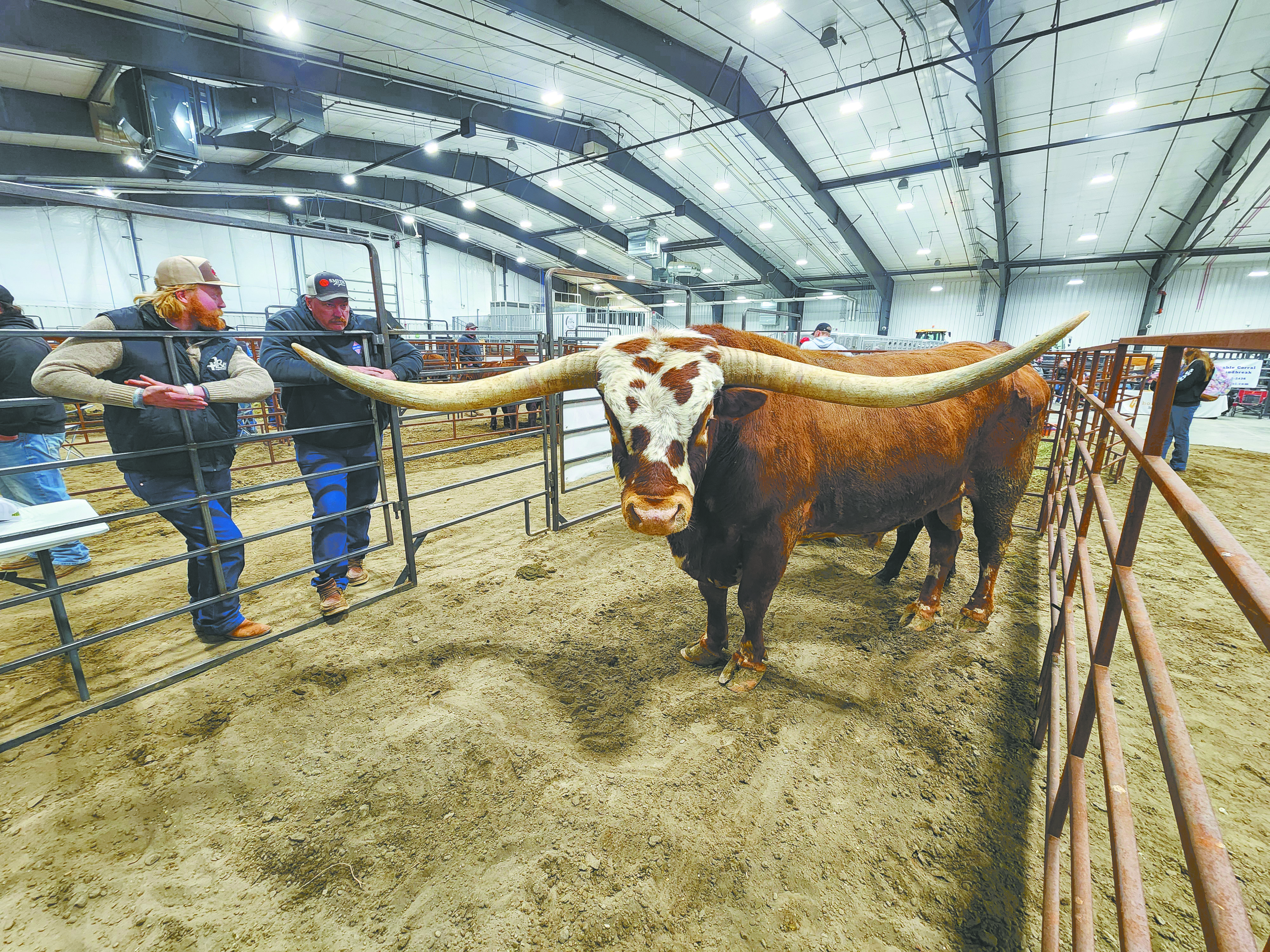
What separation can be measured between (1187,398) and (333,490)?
8.67m

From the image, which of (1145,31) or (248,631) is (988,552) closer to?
(248,631)

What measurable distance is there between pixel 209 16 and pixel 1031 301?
81.0 ft

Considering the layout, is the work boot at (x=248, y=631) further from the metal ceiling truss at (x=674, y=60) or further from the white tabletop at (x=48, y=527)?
the metal ceiling truss at (x=674, y=60)

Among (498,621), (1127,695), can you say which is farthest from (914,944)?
(498,621)

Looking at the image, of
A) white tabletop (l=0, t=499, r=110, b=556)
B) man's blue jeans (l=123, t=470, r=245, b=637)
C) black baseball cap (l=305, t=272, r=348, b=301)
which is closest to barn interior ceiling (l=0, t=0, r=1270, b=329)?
black baseball cap (l=305, t=272, r=348, b=301)

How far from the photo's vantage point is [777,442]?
231cm

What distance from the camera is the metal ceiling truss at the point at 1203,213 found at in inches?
396

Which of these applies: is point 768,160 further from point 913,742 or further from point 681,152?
point 913,742

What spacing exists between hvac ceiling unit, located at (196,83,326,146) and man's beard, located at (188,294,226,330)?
9607mm

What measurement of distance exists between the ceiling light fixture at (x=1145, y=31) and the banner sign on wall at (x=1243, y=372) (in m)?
6.30

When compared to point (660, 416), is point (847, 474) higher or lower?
lower

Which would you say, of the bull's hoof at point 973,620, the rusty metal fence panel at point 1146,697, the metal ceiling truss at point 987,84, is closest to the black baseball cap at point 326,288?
the rusty metal fence panel at point 1146,697

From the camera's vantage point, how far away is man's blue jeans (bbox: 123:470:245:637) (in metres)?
2.49

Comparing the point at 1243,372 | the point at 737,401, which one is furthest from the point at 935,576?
the point at 1243,372
